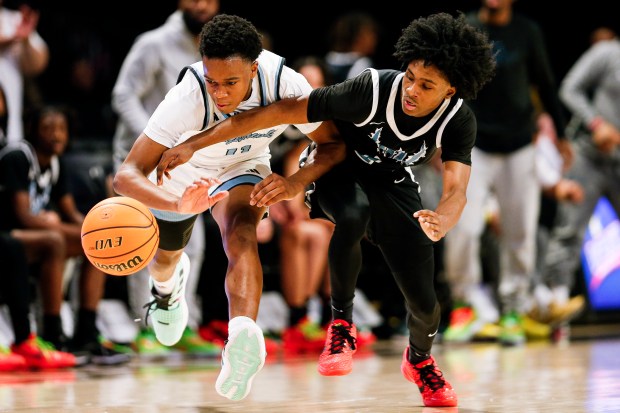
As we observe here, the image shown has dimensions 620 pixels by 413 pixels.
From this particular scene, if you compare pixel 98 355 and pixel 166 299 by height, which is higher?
pixel 166 299

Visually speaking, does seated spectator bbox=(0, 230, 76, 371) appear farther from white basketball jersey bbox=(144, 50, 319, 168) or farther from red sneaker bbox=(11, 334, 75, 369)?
white basketball jersey bbox=(144, 50, 319, 168)

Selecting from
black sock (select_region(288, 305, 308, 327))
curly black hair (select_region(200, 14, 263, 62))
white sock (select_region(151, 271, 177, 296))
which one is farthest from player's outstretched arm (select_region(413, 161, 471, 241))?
black sock (select_region(288, 305, 308, 327))

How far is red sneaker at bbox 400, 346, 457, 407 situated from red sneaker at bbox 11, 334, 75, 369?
8.07 feet

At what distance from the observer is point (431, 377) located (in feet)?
13.7

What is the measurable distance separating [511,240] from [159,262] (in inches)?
128

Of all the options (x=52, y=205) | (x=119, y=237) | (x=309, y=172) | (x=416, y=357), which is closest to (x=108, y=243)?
(x=119, y=237)

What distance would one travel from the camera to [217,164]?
177 inches

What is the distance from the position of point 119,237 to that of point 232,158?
75cm

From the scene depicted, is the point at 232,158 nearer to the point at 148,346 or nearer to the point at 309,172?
the point at 309,172

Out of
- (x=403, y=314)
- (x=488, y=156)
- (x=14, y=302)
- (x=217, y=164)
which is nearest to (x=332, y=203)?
(x=217, y=164)

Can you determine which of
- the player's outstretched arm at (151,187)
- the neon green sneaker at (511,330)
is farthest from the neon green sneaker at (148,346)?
the player's outstretched arm at (151,187)

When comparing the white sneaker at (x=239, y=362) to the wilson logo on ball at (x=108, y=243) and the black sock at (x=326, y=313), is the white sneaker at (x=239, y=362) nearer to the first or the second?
the wilson logo on ball at (x=108, y=243)

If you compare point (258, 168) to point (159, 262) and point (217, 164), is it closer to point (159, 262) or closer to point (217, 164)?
point (217, 164)

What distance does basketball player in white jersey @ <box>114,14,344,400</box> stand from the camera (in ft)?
12.2
